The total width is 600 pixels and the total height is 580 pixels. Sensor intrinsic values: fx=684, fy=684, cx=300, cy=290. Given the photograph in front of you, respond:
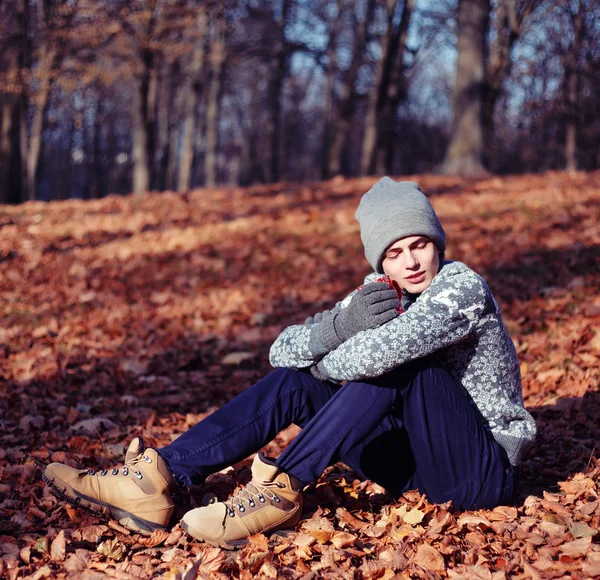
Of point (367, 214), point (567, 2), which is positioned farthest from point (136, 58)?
point (367, 214)

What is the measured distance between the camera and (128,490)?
297cm

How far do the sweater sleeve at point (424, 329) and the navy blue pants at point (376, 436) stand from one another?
12cm

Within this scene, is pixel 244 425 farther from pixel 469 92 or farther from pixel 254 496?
pixel 469 92

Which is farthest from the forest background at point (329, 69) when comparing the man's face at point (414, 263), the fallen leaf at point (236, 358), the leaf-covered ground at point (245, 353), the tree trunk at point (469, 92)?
the man's face at point (414, 263)

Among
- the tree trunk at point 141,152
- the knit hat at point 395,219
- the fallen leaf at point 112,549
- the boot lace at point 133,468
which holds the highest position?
the tree trunk at point 141,152

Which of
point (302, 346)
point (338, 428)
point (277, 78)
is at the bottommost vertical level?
point (338, 428)

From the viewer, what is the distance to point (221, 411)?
10.3ft

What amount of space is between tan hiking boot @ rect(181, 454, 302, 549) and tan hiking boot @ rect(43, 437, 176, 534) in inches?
6.4

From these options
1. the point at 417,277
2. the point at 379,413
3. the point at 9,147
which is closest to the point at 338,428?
the point at 379,413

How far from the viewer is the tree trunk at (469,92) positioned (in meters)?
13.7

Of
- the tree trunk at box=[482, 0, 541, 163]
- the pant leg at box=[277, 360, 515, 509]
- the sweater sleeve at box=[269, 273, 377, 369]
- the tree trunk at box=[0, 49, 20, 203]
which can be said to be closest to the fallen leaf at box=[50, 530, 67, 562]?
the pant leg at box=[277, 360, 515, 509]

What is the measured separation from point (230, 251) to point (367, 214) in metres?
6.30

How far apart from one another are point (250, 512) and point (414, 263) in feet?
4.32

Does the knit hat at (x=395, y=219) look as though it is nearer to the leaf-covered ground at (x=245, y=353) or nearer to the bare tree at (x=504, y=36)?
the leaf-covered ground at (x=245, y=353)
